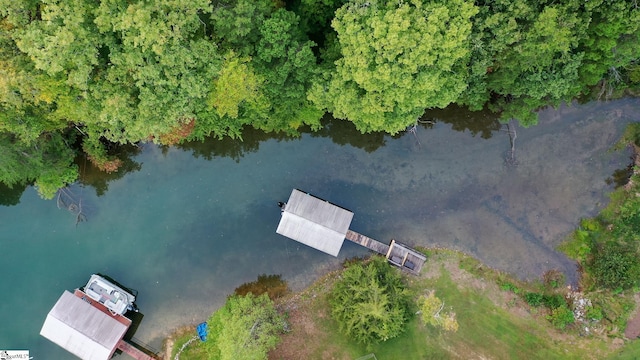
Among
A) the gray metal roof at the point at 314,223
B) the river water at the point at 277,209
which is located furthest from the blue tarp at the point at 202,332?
the gray metal roof at the point at 314,223

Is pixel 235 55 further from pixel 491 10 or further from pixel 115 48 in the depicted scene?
pixel 491 10

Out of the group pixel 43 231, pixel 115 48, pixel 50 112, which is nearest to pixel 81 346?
pixel 43 231

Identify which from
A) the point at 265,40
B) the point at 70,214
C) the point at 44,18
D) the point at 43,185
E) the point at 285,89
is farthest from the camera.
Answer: the point at 70,214

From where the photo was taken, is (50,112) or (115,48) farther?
(50,112)

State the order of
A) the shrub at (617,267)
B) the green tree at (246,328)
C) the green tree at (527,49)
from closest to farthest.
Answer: the green tree at (527,49)
the green tree at (246,328)
the shrub at (617,267)

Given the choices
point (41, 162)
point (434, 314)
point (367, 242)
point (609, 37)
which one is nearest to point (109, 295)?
point (41, 162)

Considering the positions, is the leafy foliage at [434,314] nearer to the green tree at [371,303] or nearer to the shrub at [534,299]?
the green tree at [371,303]
